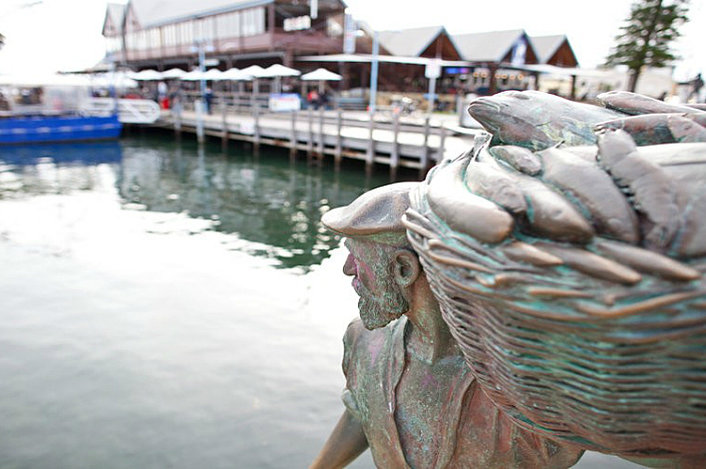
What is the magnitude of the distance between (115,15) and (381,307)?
135 feet

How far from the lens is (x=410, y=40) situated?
1025 inches

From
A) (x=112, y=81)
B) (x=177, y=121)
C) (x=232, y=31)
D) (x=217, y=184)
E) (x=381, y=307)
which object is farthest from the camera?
(x=232, y=31)

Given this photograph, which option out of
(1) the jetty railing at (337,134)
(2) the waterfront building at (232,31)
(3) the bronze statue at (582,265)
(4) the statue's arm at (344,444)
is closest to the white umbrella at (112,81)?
(1) the jetty railing at (337,134)

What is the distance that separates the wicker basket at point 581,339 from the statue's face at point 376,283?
356mm

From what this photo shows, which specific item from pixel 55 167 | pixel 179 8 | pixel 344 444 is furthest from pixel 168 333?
pixel 179 8

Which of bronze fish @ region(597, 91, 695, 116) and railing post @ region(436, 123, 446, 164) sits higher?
bronze fish @ region(597, 91, 695, 116)

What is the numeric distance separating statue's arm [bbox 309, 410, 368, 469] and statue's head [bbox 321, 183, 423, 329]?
453 millimetres

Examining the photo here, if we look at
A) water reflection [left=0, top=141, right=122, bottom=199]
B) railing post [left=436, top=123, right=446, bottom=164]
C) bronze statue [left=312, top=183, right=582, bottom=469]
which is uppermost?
bronze statue [left=312, top=183, right=582, bottom=469]

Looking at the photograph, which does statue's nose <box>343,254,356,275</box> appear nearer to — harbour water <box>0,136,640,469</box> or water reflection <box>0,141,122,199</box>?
harbour water <box>0,136,640,469</box>

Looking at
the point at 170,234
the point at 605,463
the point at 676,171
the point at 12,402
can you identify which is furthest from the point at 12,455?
the point at 170,234

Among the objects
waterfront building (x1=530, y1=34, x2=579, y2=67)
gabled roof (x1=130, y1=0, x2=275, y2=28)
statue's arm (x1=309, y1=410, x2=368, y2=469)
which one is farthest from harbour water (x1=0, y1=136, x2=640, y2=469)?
waterfront building (x1=530, y1=34, x2=579, y2=67)

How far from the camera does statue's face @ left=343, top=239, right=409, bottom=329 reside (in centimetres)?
130

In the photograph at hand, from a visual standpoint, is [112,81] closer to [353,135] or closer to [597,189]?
[353,135]

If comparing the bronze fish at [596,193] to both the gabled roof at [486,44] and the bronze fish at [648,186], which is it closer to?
the bronze fish at [648,186]
